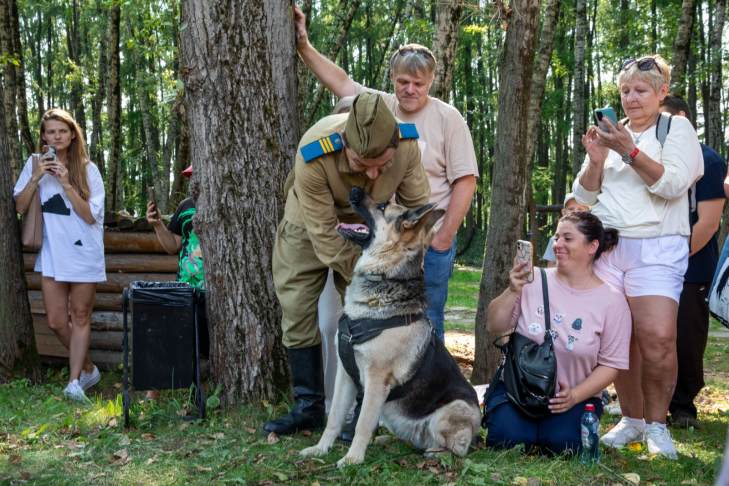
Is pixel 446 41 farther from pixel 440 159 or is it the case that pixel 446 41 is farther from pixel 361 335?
pixel 361 335

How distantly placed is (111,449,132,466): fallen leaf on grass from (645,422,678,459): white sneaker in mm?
3317

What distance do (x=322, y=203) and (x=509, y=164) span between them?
3519 millimetres

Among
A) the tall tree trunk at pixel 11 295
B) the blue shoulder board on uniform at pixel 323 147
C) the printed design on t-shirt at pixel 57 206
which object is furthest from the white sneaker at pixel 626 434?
the tall tree trunk at pixel 11 295

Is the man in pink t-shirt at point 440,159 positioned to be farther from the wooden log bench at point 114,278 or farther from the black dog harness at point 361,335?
the wooden log bench at point 114,278

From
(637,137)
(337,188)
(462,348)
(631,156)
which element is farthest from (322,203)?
(462,348)

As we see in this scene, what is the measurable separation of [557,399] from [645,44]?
18.9 meters

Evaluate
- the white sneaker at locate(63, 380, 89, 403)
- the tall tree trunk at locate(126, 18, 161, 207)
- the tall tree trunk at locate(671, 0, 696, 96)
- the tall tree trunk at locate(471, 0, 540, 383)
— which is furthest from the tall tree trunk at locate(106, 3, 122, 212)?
the tall tree trunk at locate(671, 0, 696, 96)

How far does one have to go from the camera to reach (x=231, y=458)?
4234mm

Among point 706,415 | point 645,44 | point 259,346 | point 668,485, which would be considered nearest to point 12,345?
point 259,346

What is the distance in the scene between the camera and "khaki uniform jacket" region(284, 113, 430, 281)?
420 cm

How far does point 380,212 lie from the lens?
416cm

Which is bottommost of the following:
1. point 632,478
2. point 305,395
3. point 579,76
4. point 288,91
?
point 632,478

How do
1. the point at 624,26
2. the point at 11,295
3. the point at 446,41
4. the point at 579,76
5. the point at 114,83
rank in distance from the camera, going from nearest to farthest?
the point at 11,295
the point at 446,41
the point at 114,83
the point at 579,76
the point at 624,26

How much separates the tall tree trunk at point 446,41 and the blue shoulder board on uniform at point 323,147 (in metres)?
4.00
